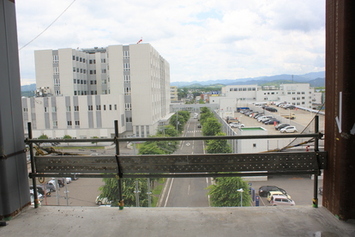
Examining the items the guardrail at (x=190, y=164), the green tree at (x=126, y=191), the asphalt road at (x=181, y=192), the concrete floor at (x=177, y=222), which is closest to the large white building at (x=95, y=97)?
the asphalt road at (x=181, y=192)

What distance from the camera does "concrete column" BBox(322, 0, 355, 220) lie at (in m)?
2.12

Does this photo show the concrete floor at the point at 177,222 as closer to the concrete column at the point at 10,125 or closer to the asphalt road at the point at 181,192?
the concrete column at the point at 10,125

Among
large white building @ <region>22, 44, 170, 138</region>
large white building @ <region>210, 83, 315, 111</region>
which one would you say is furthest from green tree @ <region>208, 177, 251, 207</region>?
large white building @ <region>22, 44, 170, 138</region>

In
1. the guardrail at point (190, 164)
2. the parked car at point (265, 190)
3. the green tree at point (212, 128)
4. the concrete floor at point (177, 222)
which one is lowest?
the green tree at point (212, 128)

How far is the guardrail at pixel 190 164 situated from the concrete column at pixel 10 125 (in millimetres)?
169

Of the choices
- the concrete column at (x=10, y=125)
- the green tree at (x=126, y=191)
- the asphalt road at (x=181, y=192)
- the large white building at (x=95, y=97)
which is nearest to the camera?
the concrete column at (x=10, y=125)

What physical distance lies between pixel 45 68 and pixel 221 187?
3969 cm

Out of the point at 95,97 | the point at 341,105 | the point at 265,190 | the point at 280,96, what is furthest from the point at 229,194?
the point at 280,96

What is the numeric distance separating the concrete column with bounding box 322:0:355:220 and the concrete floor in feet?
0.78

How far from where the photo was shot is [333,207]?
237 cm

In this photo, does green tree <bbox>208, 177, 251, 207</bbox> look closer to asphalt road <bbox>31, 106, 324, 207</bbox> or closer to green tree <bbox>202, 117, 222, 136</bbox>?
asphalt road <bbox>31, 106, 324, 207</bbox>

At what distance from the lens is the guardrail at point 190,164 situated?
2475 mm

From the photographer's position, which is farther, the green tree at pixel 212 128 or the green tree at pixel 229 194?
the green tree at pixel 212 128

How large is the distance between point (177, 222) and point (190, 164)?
1.83 ft
